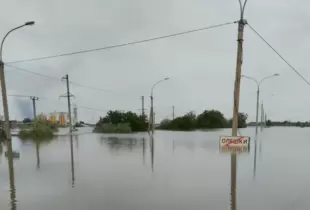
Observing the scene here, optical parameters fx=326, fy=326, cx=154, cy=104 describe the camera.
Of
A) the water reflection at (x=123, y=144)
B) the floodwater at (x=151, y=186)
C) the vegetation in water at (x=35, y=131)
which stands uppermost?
the vegetation in water at (x=35, y=131)

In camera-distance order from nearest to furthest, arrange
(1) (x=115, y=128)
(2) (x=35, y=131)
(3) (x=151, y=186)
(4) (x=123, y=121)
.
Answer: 1. (3) (x=151, y=186)
2. (2) (x=35, y=131)
3. (1) (x=115, y=128)
4. (4) (x=123, y=121)

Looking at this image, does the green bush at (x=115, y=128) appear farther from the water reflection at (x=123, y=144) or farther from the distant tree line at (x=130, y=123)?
the water reflection at (x=123, y=144)

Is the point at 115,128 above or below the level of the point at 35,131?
below

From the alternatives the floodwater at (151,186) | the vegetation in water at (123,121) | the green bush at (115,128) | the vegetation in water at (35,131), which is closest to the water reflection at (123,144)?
the floodwater at (151,186)

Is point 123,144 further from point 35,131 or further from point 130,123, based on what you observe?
point 130,123

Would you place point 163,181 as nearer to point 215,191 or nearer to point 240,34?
point 215,191

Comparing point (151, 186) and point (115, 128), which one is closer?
point (151, 186)

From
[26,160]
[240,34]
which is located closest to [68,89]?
[26,160]

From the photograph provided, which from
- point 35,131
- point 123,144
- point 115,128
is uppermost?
point 35,131

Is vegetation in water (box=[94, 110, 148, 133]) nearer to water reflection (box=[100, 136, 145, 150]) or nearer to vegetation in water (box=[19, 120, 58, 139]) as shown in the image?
vegetation in water (box=[19, 120, 58, 139])

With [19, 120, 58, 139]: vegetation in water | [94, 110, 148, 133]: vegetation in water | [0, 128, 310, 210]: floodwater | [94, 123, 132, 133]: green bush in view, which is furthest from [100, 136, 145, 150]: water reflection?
[94, 110, 148, 133]: vegetation in water

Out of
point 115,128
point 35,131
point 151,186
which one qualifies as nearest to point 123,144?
point 151,186

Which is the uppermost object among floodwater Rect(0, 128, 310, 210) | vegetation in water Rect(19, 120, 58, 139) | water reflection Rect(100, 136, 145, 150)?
vegetation in water Rect(19, 120, 58, 139)

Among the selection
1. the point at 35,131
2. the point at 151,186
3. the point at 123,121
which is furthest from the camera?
the point at 123,121
